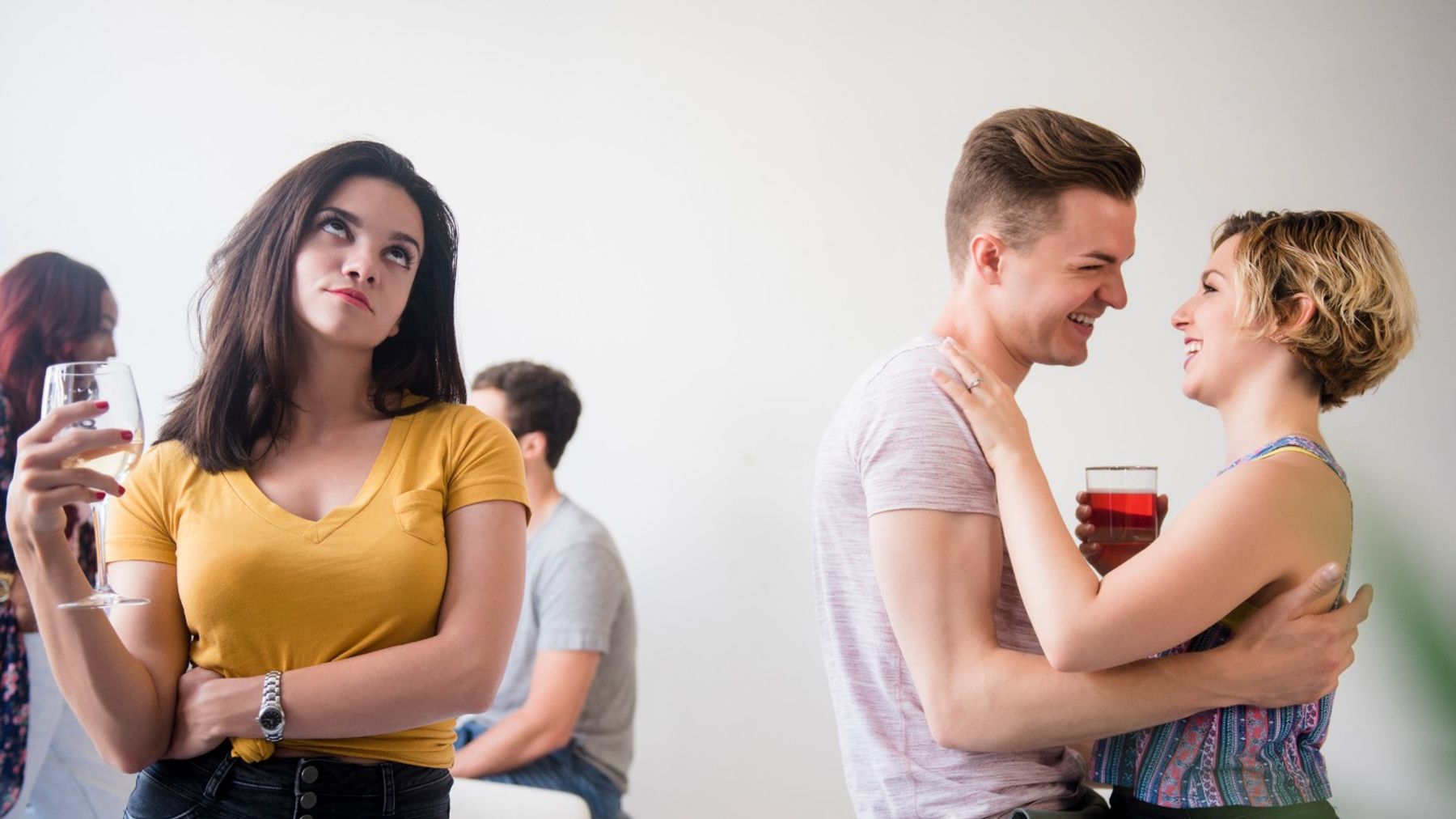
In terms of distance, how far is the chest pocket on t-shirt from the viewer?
4.27 ft

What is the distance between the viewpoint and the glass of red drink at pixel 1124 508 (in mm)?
1542

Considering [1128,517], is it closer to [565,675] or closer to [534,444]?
[565,675]

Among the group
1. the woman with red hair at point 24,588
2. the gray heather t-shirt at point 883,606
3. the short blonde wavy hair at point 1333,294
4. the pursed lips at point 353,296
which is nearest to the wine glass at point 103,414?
the pursed lips at point 353,296

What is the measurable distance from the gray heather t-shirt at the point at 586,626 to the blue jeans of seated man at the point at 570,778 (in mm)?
23

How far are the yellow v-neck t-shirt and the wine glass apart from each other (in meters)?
0.08

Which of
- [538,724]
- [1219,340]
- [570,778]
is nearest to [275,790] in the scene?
[1219,340]

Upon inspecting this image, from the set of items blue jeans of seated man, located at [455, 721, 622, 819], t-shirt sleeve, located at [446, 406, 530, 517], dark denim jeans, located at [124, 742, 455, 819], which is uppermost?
t-shirt sleeve, located at [446, 406, 530, 517]

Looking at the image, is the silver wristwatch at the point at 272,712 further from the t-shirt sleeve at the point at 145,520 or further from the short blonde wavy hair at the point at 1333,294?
the short blonde wavy hair at the point at 1333,294

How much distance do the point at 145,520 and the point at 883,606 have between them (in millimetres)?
849

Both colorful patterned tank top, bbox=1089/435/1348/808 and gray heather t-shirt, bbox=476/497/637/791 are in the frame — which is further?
gray heather t-shirt, bbox=476/497/637/791

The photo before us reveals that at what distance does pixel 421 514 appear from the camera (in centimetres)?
131

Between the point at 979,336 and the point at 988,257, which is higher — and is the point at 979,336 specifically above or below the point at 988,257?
below

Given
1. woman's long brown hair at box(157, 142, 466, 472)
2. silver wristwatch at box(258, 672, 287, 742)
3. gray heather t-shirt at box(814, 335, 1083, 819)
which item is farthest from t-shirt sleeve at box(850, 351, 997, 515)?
silver wristwatch at box(258, 672, 287, 742)

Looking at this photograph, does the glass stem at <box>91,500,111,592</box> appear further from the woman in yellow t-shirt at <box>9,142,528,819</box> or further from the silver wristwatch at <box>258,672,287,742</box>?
the silver wristwatch at <box>258,672,287,742</box>
